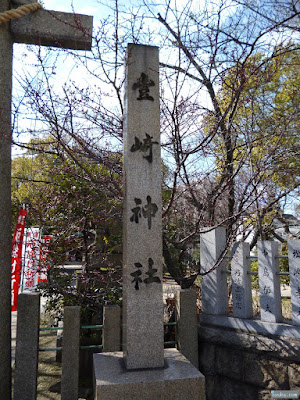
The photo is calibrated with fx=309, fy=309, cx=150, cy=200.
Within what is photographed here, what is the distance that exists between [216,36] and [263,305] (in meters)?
3.81

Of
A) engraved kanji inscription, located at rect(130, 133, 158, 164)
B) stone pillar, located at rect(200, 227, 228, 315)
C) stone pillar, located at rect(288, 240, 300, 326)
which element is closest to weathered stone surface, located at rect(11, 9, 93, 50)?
engraved kanji inscription, located at rect(130, 133, 158, 164)

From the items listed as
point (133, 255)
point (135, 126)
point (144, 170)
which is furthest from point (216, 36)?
point (133, 255)

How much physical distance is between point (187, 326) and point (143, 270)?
1.41 metres

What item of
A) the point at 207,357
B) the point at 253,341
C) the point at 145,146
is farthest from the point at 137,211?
the point at 207,357

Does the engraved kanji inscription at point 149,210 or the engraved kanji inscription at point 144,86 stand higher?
the engraved kanji inscription at point 144,86

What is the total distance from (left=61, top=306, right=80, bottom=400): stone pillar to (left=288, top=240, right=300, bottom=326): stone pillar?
265cm

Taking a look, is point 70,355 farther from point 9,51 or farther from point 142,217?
point 9,51

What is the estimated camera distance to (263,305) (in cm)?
400

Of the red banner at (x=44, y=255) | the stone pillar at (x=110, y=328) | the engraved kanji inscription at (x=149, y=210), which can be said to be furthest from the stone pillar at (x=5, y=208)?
the engraved kanji inscription at (x=149, y=210)

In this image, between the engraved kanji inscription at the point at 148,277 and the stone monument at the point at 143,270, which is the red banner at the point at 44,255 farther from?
the engraved kanji inscription at the point at 148,277

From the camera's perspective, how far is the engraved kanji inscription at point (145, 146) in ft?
11.7

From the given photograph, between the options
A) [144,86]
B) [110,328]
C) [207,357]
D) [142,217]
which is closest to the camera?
[142,217]

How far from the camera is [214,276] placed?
4.47 meters

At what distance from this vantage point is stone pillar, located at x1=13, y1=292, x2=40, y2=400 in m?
3.69
